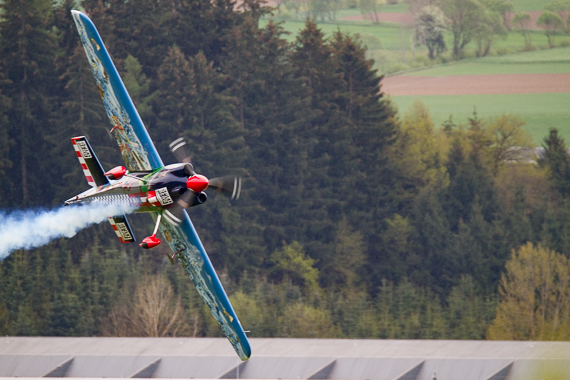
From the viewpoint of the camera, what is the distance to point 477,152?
8925cm

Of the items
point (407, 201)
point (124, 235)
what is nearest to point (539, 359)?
point (124, 235)

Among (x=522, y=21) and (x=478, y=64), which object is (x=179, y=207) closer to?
(x=478, y=64)

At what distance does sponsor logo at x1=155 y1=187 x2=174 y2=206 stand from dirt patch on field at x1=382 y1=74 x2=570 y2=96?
7312cm

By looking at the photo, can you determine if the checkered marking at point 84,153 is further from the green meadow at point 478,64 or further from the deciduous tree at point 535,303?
the green meadow at point 478,64

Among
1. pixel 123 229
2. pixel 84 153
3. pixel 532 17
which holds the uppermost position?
pixel 532 17

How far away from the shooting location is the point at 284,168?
87.1 meters

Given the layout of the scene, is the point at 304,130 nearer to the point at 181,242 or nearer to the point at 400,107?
the point at 400,107

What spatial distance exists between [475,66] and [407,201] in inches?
753

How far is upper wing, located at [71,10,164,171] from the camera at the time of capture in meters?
28.6

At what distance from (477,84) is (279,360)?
6079cm

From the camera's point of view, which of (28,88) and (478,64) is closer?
(28,88)

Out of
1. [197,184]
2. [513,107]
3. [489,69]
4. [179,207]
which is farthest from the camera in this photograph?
[489,69]

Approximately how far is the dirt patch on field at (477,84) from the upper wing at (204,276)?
225 ft

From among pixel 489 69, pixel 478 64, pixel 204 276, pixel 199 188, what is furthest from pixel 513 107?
pixel 199 188
